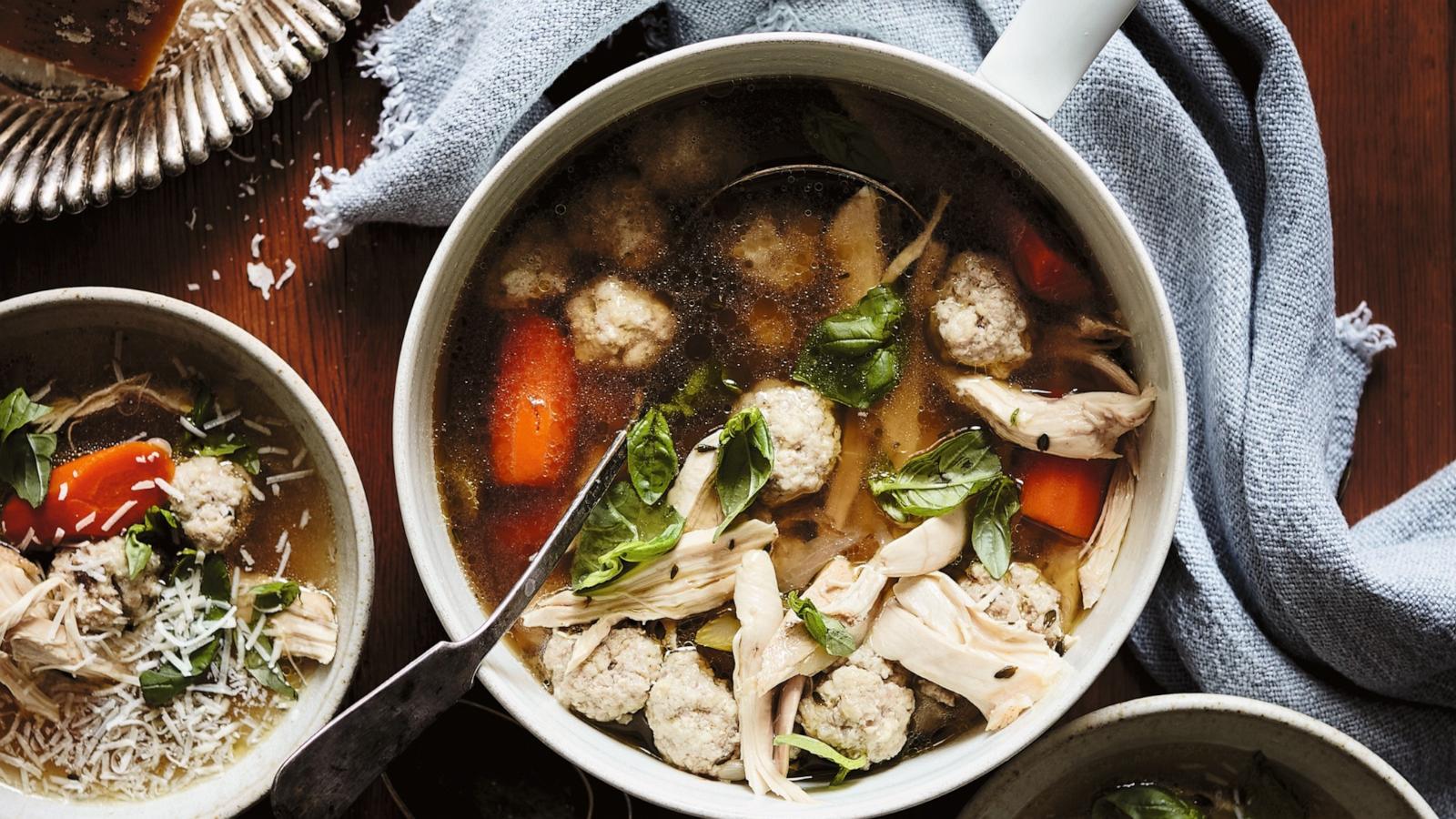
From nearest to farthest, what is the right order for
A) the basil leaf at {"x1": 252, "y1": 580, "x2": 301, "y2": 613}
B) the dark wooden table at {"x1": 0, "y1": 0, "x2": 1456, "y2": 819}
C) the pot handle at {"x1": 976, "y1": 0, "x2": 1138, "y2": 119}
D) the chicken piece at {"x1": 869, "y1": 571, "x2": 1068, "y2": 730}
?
the pot handle at {"x1": 976, "y1": 0, "x2": 1138, "y2": 119}, the chicken piece at {"x1": 869, "y1": 571, "x2": 1068, "y2": 730}, the basil leaf at {"x1": 252, "y1": 580, "x2": 301, "y2": 613}, the dark wooden table at {"x1": 0, "y1": 0, "x2": 1456, "y2": 819}

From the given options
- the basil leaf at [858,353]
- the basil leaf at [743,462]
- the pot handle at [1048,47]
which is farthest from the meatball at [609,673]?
the pot handle at [1048,47]

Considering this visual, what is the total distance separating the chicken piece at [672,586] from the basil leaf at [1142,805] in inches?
25.2

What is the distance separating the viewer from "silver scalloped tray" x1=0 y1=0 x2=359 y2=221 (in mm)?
1658

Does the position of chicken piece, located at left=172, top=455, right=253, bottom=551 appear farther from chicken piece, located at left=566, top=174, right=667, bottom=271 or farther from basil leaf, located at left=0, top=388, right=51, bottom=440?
chicken piece, located at left=566, top=174, right=667, bottom=271

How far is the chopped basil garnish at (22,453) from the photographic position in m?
1.61

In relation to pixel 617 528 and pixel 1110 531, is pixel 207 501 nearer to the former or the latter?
pixel 617 528

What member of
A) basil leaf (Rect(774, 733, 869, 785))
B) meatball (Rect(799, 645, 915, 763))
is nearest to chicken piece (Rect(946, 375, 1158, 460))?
meatball (Rect(799, 645, 915, 763))

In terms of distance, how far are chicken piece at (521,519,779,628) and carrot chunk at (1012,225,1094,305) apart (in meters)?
0.47

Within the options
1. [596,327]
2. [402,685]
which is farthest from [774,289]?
[402,685]

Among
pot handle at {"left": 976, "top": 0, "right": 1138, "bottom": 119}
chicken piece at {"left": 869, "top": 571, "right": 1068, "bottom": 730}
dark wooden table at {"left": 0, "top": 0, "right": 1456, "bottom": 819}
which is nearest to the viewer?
pot handle at {"left": 976, "top": 0, "right": 1138, "bottom": 119}

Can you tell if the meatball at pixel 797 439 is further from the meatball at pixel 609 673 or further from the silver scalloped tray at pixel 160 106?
the silver scalloped tray at pixel 160 106

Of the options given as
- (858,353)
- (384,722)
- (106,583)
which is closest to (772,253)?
(858,353)

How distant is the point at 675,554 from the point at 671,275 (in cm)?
36

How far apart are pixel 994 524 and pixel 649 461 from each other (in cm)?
45
